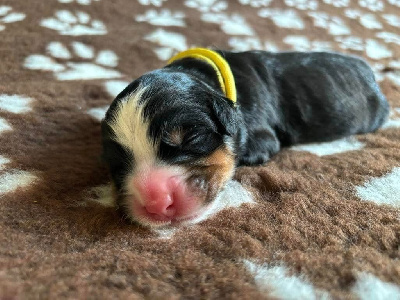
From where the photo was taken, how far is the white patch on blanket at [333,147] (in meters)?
2.02

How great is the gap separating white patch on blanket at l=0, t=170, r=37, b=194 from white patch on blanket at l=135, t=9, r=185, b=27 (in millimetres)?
2011

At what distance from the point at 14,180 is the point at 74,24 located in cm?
189

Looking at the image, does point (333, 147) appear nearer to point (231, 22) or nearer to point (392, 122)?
point (392, 122)

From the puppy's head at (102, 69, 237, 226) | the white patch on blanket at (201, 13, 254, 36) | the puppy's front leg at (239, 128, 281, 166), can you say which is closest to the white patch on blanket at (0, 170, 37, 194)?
the puppy's head at (102, 69, 237, 226)

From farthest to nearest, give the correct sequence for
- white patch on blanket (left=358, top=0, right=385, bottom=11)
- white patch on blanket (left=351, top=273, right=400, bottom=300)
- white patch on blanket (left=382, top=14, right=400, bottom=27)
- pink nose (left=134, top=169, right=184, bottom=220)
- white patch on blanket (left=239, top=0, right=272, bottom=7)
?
white patch on blanket (left=358, top=0, right=385, bottom=11) < white patch on blanket (left=382, top=14, right=400, bottom=27) < white patch on blanket (left=239, top=0, right=272, bottom=7) < pink nose (left=134, top=169, right=184, bottom=220) < white patch on blanket (left=351, top=273, right=400, bottom=300)

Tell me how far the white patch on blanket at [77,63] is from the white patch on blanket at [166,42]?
12.1 inches

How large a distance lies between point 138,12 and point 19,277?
2.75 meters

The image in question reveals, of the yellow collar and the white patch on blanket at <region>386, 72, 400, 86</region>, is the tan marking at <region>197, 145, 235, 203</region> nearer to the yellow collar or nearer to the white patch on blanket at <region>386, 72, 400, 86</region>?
the yellow collar

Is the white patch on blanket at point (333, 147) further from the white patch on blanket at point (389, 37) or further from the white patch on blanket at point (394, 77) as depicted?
the white patch on blanket at point (389, 37)

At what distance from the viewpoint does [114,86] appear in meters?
2.43

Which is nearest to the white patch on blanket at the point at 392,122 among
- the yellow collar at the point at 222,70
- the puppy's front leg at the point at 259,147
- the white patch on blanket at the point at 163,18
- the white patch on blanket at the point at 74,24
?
the puppy's front leg at the point at 259,147

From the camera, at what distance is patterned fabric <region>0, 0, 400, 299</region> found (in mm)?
998

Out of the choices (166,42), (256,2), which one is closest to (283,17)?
(256,2)

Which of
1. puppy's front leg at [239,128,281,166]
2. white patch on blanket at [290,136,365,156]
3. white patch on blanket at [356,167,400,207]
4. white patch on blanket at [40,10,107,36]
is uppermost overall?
white patch on blanket at [40,10,107,36]
